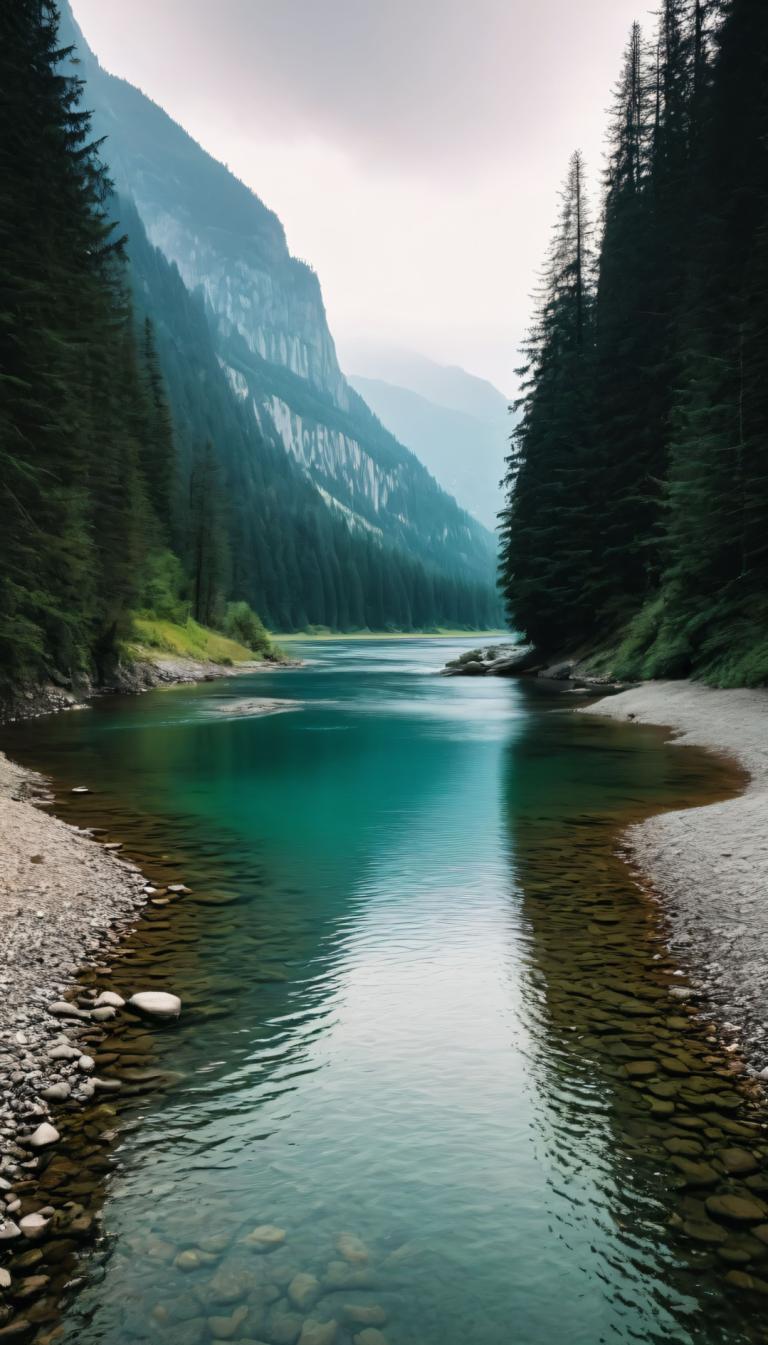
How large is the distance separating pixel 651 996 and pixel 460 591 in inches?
7275

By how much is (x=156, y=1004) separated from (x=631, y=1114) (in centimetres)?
403

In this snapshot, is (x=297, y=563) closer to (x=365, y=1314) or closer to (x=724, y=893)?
(x=724, y=893)

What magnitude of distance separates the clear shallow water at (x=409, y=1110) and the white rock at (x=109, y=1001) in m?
0.43

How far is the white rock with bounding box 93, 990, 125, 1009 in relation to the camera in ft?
24.8

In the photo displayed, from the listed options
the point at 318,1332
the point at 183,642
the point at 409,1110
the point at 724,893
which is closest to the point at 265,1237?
the point at 318,1332

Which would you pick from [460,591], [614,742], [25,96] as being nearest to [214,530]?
[25,96]

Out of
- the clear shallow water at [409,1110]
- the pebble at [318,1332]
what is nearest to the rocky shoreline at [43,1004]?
the clear shallow water at [409,1110]

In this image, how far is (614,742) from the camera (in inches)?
985

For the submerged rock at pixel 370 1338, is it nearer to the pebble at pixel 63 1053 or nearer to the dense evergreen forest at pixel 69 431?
the pebble at pixel 63 1053

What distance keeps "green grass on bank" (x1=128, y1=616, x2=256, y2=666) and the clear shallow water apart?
3546 cm

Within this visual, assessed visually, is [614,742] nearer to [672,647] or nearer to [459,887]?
[672,647]

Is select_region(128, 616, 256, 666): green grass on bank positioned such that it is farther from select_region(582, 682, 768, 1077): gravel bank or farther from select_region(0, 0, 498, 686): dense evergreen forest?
select_region(582, 682, 768, 1077): gravel bank

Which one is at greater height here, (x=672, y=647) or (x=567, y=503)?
(x=567, y=503)

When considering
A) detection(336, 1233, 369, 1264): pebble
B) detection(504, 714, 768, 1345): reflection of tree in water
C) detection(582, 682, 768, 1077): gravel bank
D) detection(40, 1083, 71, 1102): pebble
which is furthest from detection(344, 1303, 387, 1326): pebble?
detection(582, 682, 768, 1077): gravel bank
